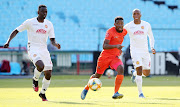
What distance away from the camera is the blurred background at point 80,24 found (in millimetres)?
22969

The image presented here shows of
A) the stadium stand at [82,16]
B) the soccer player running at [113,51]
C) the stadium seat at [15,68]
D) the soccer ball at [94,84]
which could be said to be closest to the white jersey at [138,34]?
the soccer player running at [113,51]

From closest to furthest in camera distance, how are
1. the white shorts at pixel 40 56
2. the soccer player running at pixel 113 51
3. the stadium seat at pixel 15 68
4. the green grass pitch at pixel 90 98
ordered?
1. the green grass pitch at pixel 90 98
2. the soccer player running at pixel 113 51
3. the white shorts at pixel 40 56
4. the stadium seat at pixel 15 68

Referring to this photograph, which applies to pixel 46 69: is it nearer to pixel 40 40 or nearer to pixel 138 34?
pixel 40 40

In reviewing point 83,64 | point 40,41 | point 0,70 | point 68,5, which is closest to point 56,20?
point 68,5

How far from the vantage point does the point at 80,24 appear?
29.0 m

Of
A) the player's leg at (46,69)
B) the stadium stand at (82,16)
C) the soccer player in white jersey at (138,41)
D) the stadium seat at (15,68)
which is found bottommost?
the stadium seat at (15,68)

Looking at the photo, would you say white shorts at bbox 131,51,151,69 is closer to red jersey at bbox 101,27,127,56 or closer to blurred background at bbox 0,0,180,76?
red jersey at bbox 101,27,127,56

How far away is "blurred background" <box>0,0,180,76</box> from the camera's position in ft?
75.4

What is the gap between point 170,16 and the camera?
30.2m

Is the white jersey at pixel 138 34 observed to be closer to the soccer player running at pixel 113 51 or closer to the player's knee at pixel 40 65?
the soccer player running at pixel 113 51

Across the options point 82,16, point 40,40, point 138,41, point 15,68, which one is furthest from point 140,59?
point 82,16

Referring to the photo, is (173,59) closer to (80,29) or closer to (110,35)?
(80,29)

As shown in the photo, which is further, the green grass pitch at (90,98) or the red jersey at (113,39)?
the red jersey at (113,39)

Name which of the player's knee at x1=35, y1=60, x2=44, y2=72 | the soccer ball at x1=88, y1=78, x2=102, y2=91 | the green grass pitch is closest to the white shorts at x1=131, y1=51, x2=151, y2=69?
the green grass pitch
